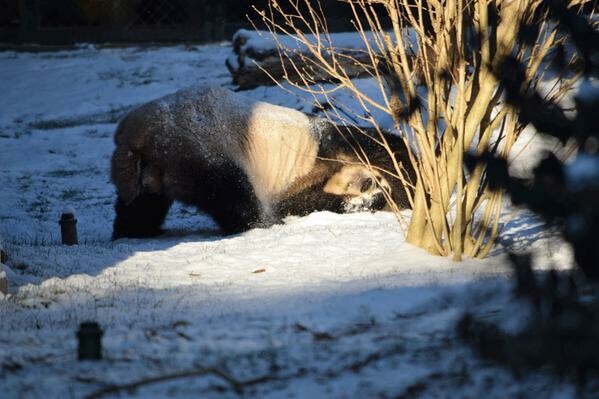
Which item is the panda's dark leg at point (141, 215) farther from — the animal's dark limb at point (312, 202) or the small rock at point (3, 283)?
the small rock at point (3, 283)

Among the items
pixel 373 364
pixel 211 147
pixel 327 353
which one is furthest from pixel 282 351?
pixel 211 147

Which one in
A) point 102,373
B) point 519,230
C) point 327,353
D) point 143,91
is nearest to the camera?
point 102,373

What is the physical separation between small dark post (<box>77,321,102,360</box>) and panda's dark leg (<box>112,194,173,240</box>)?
4032mm

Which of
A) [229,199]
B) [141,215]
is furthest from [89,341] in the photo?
[141,215]

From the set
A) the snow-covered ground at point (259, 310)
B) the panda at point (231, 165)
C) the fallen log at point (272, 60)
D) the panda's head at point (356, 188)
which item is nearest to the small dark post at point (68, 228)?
the snow-covered ground at point (259, 310)

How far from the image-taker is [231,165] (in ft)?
23.8

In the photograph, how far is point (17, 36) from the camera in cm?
1669

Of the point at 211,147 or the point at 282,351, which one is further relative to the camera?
the point at 211,147

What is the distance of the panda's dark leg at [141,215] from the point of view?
7.22 meters

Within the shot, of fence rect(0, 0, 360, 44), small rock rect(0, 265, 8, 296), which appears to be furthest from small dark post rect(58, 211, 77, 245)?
fence rect(0, 0, 360, 44)

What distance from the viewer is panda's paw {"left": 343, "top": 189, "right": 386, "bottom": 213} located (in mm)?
8070

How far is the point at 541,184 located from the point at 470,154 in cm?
27

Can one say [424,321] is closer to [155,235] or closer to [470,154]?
[470,154]

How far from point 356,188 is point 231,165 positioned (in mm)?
1545
